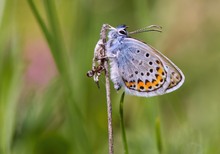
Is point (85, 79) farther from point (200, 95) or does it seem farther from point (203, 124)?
point (200, 95)

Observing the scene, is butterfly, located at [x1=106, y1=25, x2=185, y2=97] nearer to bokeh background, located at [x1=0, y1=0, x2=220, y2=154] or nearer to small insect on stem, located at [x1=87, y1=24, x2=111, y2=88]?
small insect on stem, located at [x1=87, y1=24, x2=111, y2=88]

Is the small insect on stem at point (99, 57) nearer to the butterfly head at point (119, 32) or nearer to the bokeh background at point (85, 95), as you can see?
the butterfly head at point (119, 32)

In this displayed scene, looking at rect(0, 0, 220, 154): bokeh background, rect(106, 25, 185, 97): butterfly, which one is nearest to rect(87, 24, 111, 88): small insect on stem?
rect(106, 25, 185, 97): butterfly

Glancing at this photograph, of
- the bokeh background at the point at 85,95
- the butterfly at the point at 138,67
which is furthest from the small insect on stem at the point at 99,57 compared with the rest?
the bokeh background at the point at 85,95

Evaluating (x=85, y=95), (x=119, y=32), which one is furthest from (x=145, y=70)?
(x=85, y=95)

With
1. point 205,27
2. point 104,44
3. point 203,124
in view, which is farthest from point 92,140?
point 205,27

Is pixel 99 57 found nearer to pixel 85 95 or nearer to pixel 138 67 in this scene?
pixel 138 67

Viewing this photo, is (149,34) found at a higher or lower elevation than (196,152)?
higher

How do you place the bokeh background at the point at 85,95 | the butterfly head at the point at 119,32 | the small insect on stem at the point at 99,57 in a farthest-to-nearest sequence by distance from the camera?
the bokeh background at the point at 85,95, the butterfly head at the point at 119,32, the small insect on stem at the point at 99,57
